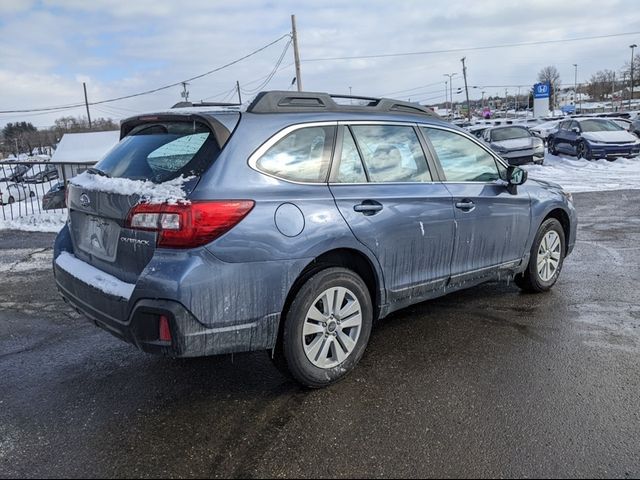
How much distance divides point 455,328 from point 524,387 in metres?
1.09

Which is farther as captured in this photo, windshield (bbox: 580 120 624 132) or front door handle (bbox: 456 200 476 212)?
windshield (bbox: 580 120 624 132)

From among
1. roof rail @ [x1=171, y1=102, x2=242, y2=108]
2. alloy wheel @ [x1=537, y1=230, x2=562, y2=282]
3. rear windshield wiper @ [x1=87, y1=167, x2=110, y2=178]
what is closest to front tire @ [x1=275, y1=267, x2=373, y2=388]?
roof rail @ [x1=171, y1=102, x2=242, y2=108]

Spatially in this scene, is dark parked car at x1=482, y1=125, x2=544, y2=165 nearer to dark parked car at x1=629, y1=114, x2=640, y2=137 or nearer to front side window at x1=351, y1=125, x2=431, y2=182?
dark parked car at x1=629, y1=114, x2=640, y2=137

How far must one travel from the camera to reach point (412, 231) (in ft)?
12.4

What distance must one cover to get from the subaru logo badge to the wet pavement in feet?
3.90

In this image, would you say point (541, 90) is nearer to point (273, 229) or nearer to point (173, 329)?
point (273, 229)

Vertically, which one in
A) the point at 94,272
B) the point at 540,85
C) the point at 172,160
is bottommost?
the point at 94,272

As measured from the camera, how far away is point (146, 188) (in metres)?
2.98

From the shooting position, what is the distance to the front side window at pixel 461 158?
167 inches

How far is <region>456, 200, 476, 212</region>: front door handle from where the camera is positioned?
4152 millimetres

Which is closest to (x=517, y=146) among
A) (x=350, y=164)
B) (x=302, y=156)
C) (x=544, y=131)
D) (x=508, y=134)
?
(x=508, y=134)

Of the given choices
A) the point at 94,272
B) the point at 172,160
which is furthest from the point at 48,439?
the point at 172,160

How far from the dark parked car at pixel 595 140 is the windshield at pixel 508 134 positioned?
6.42 ft

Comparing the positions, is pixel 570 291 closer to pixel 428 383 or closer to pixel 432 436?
pixel 428 383
